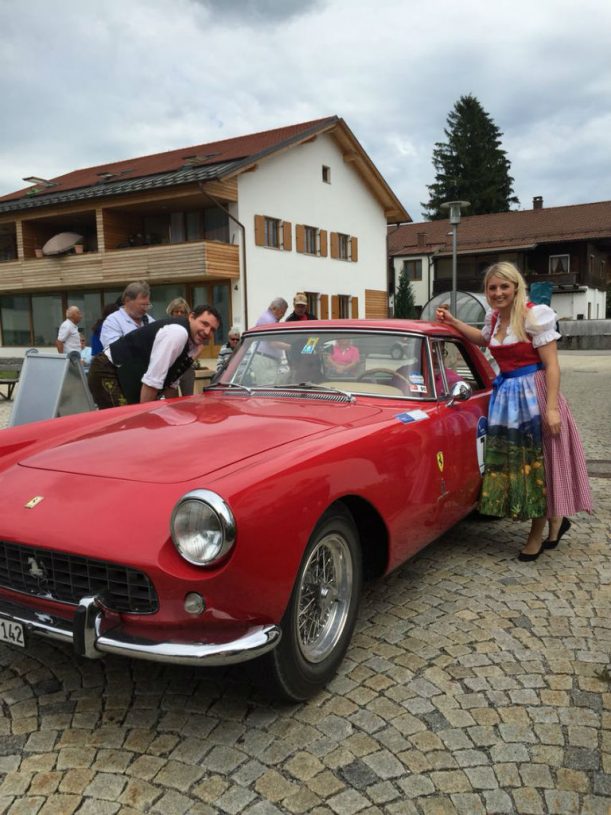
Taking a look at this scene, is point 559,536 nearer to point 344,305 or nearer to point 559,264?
point 344,305

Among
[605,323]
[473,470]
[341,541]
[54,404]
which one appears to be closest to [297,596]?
[341,541]

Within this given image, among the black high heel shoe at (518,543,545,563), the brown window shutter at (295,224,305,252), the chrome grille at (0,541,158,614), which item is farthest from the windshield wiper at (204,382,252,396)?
the brown window shutter at (295,224,305,252)

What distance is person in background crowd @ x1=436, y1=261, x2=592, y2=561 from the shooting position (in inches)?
159

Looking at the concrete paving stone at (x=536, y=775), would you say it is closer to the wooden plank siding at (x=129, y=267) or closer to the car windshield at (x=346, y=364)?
the car windshield at (x=346, y=364)

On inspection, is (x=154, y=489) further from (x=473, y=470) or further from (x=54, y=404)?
(x=54, y=404)

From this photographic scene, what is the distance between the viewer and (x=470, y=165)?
56.7 metres

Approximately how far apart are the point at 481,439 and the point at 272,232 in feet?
73.0

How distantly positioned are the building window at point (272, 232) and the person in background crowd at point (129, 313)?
19.0 m

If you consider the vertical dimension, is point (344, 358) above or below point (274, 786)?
above

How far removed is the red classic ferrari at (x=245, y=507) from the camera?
2275mm

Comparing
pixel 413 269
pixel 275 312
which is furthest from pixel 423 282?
pixel 275 312

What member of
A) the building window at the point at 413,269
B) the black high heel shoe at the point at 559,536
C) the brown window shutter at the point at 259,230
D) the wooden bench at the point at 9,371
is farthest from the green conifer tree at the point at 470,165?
the black high heel shoe at the point at 559,536

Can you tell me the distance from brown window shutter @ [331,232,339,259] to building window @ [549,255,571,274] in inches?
840

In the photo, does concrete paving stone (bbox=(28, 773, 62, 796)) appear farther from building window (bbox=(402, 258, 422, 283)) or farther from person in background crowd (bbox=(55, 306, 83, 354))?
building window (bbox=(402, 258, 422, 283))
